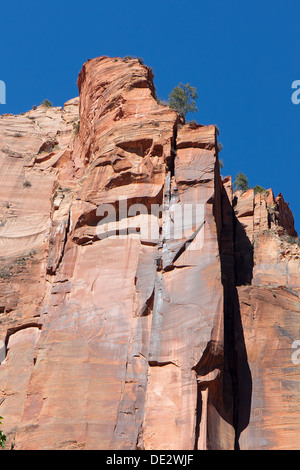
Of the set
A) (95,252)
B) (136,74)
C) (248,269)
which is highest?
(136,74)

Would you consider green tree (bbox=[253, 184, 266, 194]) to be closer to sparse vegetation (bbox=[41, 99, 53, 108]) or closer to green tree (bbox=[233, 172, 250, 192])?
green tree (bbox=[233, 172, 250, 192])

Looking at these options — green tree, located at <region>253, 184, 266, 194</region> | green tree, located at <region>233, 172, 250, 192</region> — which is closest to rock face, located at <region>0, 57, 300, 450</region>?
green tree, located at <region>253, 184, 266, 194</region>

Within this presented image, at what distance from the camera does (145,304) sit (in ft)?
123

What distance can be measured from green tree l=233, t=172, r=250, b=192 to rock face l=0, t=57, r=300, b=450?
42.1 feet

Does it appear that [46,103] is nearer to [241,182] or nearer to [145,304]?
[241,182]

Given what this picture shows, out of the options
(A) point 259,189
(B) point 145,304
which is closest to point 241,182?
(A) point 259,189

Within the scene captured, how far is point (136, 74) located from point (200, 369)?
1949 cm

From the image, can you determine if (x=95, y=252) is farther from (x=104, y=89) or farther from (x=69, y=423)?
→ (x=104, y=89)

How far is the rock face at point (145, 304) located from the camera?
34.8 metres
